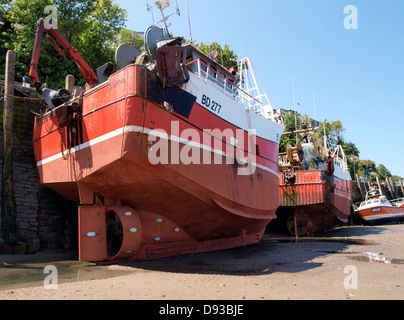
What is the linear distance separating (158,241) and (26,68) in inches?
588

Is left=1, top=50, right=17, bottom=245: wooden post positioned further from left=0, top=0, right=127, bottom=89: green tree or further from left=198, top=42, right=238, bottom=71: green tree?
left=198, top=42, right=238, bottom=71: green tree

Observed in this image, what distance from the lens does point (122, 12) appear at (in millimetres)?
25422

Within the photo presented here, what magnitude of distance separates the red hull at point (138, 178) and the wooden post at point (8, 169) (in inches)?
31.4

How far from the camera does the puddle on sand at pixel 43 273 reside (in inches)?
233

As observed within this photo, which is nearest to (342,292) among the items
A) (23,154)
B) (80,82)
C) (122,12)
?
(23,154)

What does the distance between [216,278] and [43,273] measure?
3.83m

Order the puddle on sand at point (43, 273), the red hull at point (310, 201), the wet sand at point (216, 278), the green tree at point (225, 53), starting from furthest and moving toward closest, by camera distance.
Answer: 1. the green tree at point (225, 53)
2. the red hull at point (310, 201)
3. the puddle on sand at point (43, 273)
4. the wet sand at point (216, 278)

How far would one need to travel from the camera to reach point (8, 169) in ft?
31.3

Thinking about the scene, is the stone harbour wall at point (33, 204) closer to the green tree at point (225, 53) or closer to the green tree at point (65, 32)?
the green tree at point (65, 32)

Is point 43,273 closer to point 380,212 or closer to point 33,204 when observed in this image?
point 33,204

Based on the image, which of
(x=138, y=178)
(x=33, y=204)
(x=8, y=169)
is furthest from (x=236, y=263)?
(x=8, y=169)

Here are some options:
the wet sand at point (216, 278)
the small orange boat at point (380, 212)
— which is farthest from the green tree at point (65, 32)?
the small orange boat at point (380, 212)

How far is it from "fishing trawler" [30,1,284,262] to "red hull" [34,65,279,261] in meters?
0.03

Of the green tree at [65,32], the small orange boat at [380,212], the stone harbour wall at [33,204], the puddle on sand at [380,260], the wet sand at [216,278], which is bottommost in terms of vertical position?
the small orange boat at [380,212]
